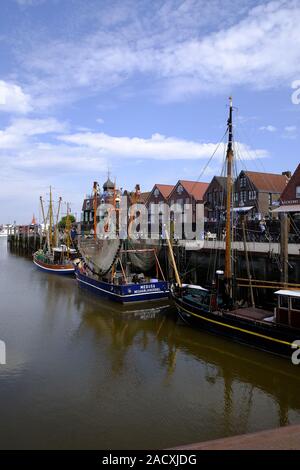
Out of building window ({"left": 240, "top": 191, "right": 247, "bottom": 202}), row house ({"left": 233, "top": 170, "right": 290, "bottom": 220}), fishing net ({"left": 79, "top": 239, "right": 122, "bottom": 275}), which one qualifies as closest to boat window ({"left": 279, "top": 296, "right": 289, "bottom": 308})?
fishing net ({"left": 79, "top": 239, "right": 122, "bottom": 275})

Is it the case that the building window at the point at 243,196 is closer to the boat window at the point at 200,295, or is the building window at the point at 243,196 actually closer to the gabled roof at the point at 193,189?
the gabled roof at the point at 193,189

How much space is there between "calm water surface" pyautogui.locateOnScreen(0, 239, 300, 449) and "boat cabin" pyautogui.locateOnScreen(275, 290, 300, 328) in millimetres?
1976

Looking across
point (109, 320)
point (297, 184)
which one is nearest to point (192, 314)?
point (109, 320)

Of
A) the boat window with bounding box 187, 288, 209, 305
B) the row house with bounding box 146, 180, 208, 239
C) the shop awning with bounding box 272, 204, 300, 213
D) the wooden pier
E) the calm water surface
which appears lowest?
the calm water surface

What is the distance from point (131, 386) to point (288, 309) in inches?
320

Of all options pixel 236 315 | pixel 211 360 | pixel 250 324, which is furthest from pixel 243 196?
pixel 211 360

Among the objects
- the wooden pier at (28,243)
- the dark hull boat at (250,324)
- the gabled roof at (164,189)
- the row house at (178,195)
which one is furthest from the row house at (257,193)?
the wooden pier at (28,243)

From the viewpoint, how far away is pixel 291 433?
19.7 feet

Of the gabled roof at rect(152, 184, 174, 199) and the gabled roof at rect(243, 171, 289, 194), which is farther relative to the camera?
the gabled roof at rect(152, 184, 174, 199)

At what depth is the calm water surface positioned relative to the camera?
11445mm

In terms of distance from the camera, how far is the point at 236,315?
1936cm

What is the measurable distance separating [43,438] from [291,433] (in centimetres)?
816

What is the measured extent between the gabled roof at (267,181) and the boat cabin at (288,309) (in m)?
40.0

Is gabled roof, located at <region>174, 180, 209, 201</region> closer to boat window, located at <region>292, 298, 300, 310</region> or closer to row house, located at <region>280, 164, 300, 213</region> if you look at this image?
row house, located at <region>280, 164, 300, 213</region>
